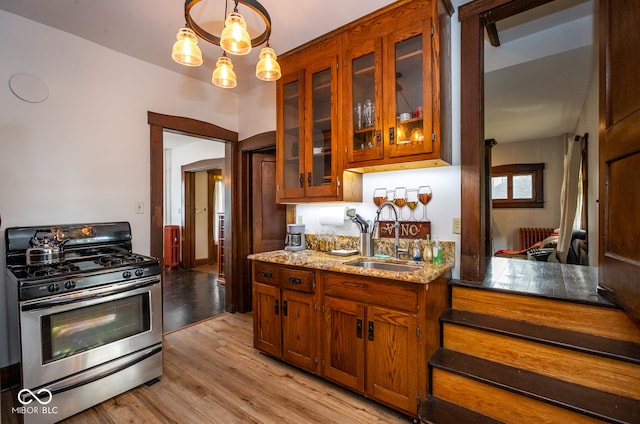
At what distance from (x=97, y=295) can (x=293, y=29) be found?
8.01ft

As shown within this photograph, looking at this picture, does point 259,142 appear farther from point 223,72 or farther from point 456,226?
point 456,226

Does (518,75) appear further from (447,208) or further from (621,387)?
(621,387)

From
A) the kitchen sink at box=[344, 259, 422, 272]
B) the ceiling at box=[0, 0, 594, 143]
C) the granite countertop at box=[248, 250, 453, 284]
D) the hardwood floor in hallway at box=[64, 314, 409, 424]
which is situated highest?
the ceiling at box=[0, 0, 594, 143]

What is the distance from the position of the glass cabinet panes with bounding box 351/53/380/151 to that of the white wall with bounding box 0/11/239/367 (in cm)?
200

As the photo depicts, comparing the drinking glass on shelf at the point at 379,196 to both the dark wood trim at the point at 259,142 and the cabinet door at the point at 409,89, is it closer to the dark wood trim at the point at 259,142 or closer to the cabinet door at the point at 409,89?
the cabinet door at the point at 409,89

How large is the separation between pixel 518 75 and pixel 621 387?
2824 mm

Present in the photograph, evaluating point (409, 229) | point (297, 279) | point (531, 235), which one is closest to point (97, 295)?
point (297, 279)

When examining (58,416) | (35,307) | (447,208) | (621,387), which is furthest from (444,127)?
(58,416)

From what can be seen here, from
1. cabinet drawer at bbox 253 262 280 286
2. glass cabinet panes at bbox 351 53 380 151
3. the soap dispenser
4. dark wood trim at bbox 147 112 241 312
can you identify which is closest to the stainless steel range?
dark wood trim at bbox 147 112 241 312

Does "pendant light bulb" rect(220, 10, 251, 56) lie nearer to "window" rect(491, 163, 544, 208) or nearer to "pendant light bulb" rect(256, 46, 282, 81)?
"pendant light bulb" rect(256, 46, 282, 81)

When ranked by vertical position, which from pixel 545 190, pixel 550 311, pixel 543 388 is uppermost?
pixel 545 190

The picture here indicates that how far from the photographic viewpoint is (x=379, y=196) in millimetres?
2506

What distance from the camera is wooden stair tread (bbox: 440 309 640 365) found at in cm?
145

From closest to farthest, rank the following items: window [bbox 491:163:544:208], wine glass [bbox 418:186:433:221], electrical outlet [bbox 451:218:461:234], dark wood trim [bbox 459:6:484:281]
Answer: dark wood trim [bbox 459:6:484:281] < electrical outlet [bbox 451:218:461:234] < wine glass [bbox 418:186:433:221] < window [bbox 491:163:544:208]
